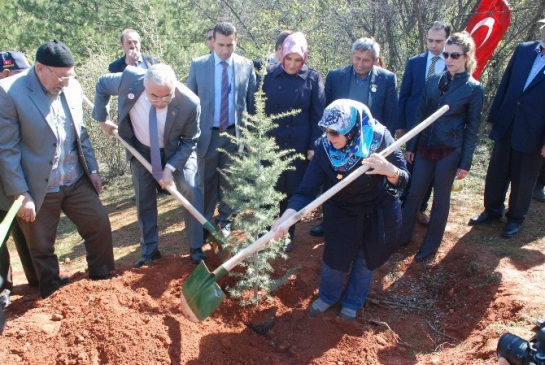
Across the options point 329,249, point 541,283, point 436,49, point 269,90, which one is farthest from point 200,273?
point 436,49

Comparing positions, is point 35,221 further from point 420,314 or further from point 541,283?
point 541,283

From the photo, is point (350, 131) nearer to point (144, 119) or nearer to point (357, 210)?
point (357, 210)

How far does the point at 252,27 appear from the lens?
33.7ft

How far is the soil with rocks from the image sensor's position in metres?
3.08

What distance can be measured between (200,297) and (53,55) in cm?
209

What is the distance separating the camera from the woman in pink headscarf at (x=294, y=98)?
14.4 feet

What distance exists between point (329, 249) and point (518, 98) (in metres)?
2.75

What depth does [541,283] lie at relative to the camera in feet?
13.1

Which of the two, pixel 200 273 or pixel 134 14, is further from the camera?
pixel 134 14

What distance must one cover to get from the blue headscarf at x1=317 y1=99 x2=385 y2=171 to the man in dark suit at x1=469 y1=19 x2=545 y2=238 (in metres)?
2.25

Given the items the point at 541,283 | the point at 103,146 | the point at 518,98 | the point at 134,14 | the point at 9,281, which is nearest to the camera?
the point at 541,283

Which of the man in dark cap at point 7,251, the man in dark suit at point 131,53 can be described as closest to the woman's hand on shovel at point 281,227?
the man in dark cap at point 7,251

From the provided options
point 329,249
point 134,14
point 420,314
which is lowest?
point 420,314

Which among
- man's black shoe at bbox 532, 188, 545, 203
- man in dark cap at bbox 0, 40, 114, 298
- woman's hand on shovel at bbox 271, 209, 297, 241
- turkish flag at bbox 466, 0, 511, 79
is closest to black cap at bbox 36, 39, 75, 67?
man in dark cap at bbox 0, 40, 114, 298
